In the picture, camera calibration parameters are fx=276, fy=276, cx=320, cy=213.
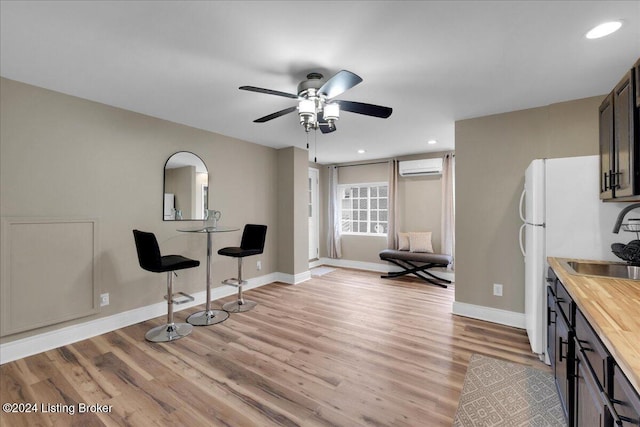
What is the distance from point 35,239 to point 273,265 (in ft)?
10.3

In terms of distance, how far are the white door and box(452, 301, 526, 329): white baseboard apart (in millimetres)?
3565

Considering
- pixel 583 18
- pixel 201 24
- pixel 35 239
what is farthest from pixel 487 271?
pixel 35 239

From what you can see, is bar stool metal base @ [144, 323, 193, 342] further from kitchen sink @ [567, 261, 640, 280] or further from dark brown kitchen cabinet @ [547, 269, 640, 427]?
kitchen sink @ [567, 261, 640, 280]

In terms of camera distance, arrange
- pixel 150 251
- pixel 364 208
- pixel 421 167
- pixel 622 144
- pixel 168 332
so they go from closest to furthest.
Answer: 1. pixel 622 144
2. pixel 150 251
3. pixel 168 332
4. pixel 421 167
5. pixel 364 208

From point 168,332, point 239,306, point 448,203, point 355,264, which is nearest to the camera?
point 168,332

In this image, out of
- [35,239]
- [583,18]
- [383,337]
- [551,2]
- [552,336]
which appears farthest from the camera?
[383,337]

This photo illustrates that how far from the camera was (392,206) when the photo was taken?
569 centimetres

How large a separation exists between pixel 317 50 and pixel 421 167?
385cm

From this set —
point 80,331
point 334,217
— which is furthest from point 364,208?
point 80,331

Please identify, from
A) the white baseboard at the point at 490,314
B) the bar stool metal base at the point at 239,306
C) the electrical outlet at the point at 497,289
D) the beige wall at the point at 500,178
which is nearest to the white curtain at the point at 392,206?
the beige wall at the point at 500,178

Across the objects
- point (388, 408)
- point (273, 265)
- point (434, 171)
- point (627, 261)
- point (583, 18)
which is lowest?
point (388, 408)

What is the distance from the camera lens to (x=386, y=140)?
439cm

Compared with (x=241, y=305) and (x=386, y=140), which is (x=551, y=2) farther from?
(x=241, y=305)

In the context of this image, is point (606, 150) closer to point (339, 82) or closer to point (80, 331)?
point (339, 82)
